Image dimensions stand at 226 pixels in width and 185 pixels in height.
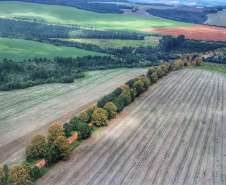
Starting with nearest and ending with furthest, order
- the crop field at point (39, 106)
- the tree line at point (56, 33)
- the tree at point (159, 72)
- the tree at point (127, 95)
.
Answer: the crop field at point (39, 106)
the tree at point (127, 95)
the tree at point (159, 72)
the tree line at point (56, 33)

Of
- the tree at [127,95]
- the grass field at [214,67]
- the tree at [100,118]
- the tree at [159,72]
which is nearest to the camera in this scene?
the tree at [100,118]

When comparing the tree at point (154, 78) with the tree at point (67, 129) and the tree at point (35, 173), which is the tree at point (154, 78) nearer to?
the tree at point (67, 129)

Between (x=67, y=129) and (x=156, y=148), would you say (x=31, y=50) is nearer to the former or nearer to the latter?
(x=67, y=129)

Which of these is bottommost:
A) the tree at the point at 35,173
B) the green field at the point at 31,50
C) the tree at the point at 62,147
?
the tree at the point at 35,173

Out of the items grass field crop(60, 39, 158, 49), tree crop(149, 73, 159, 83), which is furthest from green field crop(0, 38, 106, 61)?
tree crop(149, 73, 159, 83)

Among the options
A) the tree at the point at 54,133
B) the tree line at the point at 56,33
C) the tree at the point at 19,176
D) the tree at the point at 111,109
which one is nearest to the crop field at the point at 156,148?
the tree at the point at 111,109

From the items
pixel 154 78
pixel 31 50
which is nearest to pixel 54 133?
pixel 154 78
